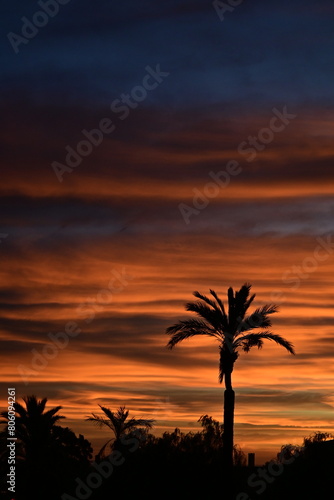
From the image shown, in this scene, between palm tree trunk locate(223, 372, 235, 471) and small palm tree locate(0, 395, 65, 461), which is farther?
small palm tree locate(0, 395, 65, 461)

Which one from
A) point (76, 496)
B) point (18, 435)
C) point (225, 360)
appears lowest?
point (76, 496)

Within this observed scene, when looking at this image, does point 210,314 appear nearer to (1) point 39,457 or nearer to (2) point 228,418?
(2) point 228,418

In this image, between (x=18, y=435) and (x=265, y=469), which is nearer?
(x=265, y=469)

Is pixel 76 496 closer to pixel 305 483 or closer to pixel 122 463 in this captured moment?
pixel 122 463

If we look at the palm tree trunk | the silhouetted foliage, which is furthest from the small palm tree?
the palm tree trunk

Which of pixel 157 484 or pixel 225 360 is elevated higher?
pixel 225 360

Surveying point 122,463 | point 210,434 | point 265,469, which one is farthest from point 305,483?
point 210,434

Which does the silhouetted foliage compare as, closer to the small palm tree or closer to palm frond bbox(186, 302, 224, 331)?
the small palm tree

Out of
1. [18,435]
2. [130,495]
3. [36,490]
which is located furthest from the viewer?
[18,435]

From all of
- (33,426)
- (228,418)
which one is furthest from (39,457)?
(228,418)

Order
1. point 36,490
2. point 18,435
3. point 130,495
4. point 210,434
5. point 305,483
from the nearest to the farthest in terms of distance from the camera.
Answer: point 305,483
point 130,495
point 36,490
point 18,435
point 210,434

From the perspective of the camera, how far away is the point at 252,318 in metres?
41.1

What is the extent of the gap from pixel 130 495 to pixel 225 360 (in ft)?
27.3

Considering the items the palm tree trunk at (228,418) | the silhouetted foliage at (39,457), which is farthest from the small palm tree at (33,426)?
the palm tree trunk at (228,418)
